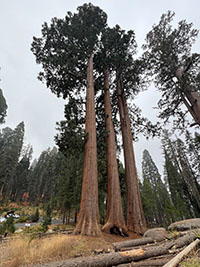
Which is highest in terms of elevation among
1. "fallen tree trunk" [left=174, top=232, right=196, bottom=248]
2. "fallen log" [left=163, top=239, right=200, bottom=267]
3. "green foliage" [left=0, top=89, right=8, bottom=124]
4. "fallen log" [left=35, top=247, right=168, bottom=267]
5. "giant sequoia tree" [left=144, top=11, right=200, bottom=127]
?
"green foliage" [left=0, top=89, right=8, bottom=124]

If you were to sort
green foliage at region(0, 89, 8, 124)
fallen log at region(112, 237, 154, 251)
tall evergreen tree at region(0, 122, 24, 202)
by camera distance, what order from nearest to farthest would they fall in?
fallen log at region(112, 237, 154, 251) → green foliage at region(0, 89, 8, 124) → tall evergreen tree at region(0, 122, 24, 202)

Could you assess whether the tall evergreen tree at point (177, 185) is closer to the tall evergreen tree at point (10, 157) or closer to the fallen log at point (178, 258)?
the fallen log at point (178, 258)

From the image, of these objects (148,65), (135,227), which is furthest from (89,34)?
(135,227)

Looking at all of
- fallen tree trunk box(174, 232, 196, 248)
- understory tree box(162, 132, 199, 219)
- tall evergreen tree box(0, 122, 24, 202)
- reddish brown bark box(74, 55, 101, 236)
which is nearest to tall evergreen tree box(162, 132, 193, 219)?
understory tree box(162, 132, 199, 219)

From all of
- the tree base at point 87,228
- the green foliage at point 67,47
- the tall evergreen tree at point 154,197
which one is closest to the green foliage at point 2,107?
the green foliage at point 67,47

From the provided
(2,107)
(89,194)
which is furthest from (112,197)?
(2,107)

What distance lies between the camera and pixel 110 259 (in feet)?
7.66

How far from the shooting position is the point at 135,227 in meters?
6.90

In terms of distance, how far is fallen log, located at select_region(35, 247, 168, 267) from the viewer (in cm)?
215

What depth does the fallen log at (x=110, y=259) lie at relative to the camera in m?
2.15

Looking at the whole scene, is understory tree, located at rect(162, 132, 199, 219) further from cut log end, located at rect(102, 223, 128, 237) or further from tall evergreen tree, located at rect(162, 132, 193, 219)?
cut log end, located at rect(102, 223, 128, 237)

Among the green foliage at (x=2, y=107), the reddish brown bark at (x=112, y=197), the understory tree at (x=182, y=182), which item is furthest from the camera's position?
the green foliage at (x=2, y=107)

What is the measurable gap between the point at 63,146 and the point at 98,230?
4.07 meters

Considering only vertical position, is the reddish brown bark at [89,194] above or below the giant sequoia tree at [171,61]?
below
